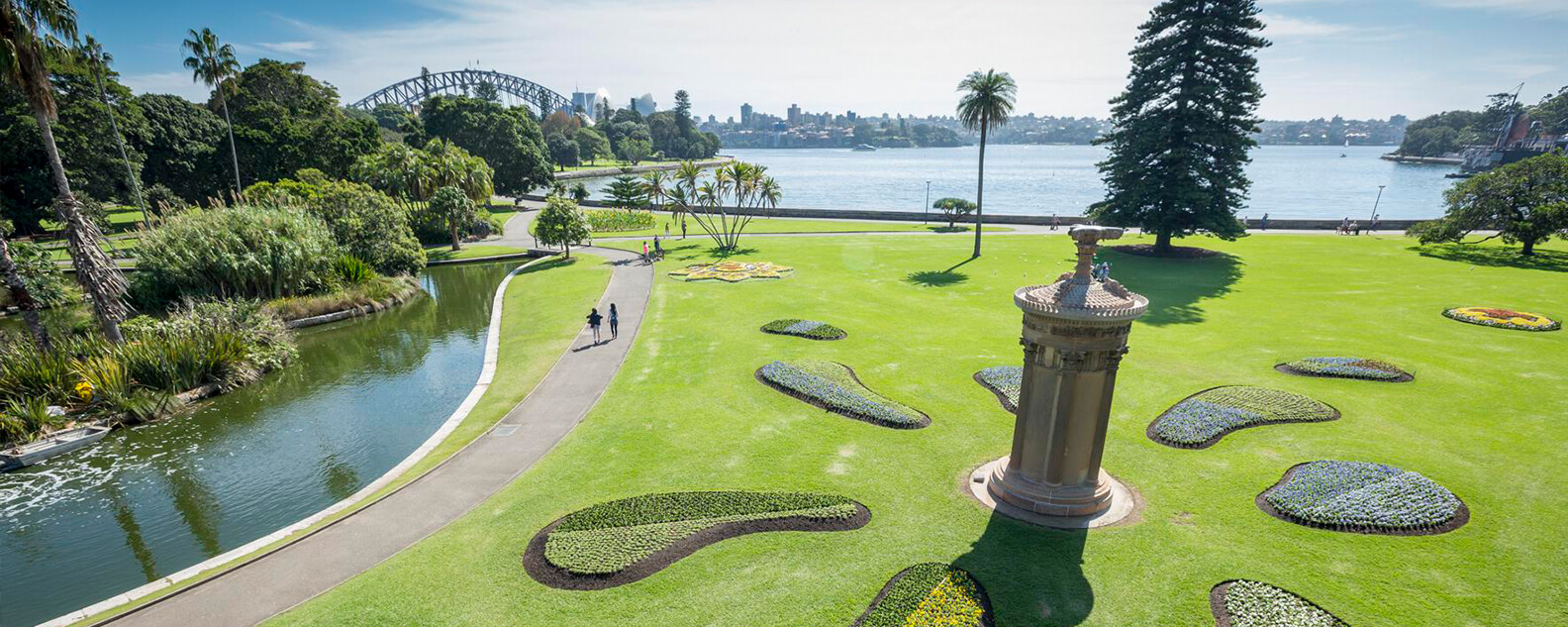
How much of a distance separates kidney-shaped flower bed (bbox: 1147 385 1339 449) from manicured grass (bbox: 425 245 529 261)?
5014cm

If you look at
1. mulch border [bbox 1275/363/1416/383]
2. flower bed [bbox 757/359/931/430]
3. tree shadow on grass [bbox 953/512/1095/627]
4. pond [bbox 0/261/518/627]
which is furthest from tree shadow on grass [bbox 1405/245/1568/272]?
pond [bbox 0/261/518/627]

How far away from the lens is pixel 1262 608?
1103 cm

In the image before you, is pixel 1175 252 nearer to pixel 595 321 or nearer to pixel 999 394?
pixel 999 394

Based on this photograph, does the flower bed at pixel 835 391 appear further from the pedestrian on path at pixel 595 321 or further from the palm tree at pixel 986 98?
the palm tree at pixel 986 98

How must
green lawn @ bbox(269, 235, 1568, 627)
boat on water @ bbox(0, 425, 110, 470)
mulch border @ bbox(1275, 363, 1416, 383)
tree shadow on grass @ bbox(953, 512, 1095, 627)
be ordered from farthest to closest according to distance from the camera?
mulch border @ bbox(1275, 363, 1416, 383)
boat on water @ bbox(0, 425, 110, 470)
green lawn @ bbox(269, 235, 1568, 627)
tree shadow on grass @ bbox(953, 512, 1095, 627)

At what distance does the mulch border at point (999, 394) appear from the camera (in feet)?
65.6

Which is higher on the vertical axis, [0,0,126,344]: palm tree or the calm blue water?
[0,0,126,344]: palm tree

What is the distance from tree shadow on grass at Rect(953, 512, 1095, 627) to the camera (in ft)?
36.8

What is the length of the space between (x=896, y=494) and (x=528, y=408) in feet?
42.3

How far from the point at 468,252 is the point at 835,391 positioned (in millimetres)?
45541

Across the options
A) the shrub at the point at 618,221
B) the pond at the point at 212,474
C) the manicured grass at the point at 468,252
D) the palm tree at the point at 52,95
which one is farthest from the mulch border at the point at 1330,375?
the shrub at the point at 618,221

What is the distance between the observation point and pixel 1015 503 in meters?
14.4

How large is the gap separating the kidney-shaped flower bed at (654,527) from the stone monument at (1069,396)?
154 inches

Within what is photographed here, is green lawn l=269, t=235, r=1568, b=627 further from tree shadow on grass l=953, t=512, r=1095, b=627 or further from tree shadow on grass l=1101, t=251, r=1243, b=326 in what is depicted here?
tree shadow on grass l=1101, t=251, r=1243, b=326
